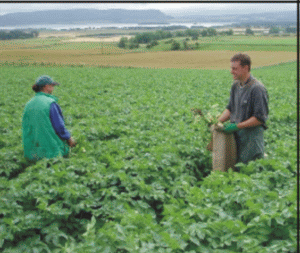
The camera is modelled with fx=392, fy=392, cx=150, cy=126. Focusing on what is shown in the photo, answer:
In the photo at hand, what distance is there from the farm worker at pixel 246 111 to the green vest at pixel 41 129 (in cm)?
272

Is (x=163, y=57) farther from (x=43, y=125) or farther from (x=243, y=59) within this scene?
(x=243, y=59)

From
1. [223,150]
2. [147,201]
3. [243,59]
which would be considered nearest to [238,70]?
[243,59]

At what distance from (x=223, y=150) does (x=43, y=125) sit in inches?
113

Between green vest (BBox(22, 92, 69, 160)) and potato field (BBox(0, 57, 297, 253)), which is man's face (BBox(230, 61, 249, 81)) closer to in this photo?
potato field (BBox(0, 57, 297, 253))

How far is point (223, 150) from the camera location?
585cm

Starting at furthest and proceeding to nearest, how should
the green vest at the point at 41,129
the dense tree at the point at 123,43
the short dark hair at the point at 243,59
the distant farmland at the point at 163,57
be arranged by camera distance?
the dense tree at the point at 123,43, the distant farmland at the point at 163,57, the green vest at the point at 41,129, the short dark hair at the point at 243,59

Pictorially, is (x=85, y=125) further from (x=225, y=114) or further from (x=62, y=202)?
(x=62, y=202)

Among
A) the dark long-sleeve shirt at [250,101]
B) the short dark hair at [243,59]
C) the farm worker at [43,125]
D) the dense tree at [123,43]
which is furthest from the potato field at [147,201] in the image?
the dense tree at [123,43]

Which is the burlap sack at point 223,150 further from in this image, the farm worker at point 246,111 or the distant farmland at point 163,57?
the distant farmland at point 163,57

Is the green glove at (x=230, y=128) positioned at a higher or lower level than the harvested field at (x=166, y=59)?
lower

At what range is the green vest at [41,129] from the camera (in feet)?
20.6

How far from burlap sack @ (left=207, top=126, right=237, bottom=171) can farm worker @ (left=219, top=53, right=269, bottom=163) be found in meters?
0.11

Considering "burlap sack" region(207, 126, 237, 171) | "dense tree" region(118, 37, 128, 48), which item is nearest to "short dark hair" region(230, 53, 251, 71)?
"burlap sack" region(207, 126, 237, 171)

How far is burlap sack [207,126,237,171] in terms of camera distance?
5.82m
